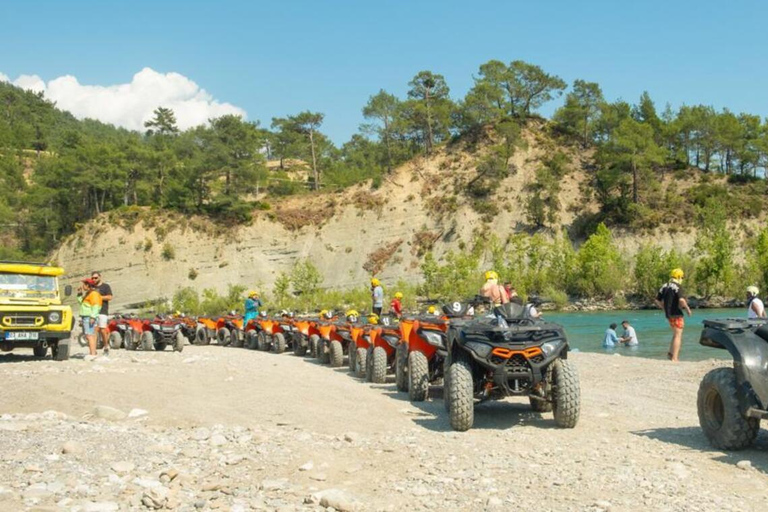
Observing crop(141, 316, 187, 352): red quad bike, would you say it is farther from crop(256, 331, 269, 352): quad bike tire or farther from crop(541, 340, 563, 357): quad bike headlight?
crop(541, 340, 563, 357): quad bike headlight

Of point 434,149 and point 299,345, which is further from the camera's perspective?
point 434,149

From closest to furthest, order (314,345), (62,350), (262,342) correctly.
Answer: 1. (62,350)
2. (314,345)
3. (262,342)

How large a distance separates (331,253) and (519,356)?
58890 millimetres

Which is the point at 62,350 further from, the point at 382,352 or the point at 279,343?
the point at 382,352

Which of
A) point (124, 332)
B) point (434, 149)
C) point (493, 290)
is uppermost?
point (434, 149)

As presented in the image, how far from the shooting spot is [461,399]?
25.5 feet

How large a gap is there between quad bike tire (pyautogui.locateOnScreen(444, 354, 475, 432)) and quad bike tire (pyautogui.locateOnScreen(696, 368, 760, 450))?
2.32 m

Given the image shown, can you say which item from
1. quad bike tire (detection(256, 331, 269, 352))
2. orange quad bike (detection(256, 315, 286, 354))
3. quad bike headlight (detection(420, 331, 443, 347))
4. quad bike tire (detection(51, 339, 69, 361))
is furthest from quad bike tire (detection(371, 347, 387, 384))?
quad bike tire (detection(256, 331, 269, 352))

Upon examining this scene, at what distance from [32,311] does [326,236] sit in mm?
52938

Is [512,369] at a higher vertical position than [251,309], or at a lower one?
higher

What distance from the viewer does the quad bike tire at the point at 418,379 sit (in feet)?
33.3

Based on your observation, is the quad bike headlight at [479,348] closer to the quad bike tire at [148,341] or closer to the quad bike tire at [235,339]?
the quad bike tire at [148,341]

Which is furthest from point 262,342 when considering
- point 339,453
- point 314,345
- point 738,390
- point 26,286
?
point 738,390

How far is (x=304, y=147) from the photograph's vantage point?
8931 centimetres
